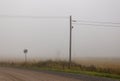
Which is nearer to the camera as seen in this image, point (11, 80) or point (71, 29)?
point (11, 80)

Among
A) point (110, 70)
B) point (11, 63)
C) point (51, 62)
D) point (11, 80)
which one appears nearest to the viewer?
point (11, 80)

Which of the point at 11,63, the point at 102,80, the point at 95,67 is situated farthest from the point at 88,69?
the point at 11,63

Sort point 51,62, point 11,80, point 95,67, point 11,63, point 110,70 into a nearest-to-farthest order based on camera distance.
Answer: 1. point 11,80
2. point 110,70
3. point 95,67
4. point 51,62
5. point 11,63

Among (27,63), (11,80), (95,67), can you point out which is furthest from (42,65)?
(11,80)

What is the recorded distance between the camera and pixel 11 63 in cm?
6184

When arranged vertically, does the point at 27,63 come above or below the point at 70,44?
below

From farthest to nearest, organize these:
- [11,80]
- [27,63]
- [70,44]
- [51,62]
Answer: [27,63]
[51,62]
[70,44]
[11,80]

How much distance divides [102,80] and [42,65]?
86.4ft

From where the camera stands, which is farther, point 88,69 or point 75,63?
point 75,63

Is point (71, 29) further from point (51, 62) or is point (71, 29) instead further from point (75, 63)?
point (51, 62)

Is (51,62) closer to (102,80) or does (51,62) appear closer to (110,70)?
(110,70)

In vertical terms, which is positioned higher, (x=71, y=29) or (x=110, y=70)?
(x=71, y=29)

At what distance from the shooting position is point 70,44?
44344 millimetres

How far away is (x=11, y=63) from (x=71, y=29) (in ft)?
69.5
